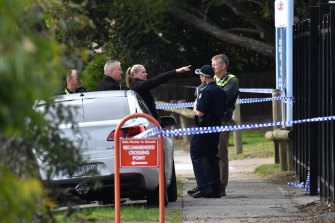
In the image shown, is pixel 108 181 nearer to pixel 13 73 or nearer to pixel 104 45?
pixel 13 73

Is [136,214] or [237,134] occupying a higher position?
[237,134]

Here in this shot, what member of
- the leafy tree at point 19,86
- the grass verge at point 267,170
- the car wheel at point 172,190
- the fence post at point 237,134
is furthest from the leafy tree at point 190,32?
the leafy tree at point 19,86

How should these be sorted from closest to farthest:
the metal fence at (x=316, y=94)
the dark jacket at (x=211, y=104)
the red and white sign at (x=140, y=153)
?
1. the red and white sign at (x=140, y=153)
2. the metal fence at (x=316, y=94)
3. the dark jacket at (x=211, y=104)

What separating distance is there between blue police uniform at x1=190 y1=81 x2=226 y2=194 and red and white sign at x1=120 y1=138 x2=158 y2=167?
8.79 ft

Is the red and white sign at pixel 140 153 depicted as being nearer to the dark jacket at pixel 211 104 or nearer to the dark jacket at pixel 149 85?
the dark jacket at pixel 211 104

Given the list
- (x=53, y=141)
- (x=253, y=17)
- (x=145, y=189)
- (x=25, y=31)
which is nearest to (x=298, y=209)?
(x=145, y=189)

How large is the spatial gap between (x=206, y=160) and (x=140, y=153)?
312 cm

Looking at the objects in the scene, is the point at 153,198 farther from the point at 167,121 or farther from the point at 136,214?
the point at 167,121

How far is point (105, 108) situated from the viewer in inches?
346

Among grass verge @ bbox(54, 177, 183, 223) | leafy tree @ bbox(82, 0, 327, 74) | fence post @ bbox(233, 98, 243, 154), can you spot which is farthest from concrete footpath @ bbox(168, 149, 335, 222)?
leafy tree @ bbox(82, 0, 327, 74)

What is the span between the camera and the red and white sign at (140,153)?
723cm

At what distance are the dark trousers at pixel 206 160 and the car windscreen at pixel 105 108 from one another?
160 centimetres

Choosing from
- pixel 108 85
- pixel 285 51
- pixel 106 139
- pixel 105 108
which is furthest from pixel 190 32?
pixel 106 139

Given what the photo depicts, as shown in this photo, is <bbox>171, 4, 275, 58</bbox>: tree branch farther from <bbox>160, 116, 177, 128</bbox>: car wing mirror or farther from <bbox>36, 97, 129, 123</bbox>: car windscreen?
<bbox>36, 97, 129, 123</bbox>: car windscreen
